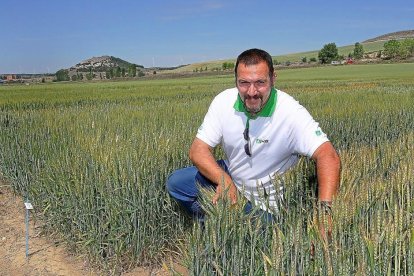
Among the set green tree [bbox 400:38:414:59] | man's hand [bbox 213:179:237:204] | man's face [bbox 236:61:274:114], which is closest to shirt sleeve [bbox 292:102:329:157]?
man's face [bbox 236:61:274:114]

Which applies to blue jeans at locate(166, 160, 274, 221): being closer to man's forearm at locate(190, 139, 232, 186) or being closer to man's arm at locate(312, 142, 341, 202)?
man's forearm at locate(190, 139, 232, 186)

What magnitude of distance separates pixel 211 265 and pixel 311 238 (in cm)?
46

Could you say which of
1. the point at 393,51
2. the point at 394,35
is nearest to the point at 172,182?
the point at 393,51

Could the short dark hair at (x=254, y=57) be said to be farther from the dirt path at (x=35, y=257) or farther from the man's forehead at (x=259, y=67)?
the dirt path at (x=35, y=257)

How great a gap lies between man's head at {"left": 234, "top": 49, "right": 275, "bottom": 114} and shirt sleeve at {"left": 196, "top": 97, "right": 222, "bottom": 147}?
0.90 ft

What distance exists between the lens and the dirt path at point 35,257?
10.4 feet

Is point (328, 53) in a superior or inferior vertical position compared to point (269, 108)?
superior

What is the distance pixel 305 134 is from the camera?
2410 millimetres

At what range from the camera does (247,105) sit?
2.52 metres

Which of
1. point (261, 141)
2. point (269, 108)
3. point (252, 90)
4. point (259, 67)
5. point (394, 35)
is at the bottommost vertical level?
point (261, 141)

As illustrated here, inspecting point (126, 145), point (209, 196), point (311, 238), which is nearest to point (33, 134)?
point (126, 145)

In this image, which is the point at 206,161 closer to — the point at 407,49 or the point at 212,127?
the point at 212,127

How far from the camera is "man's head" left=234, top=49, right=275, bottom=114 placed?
2.43 meters

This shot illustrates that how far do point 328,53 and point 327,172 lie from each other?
8059cm
